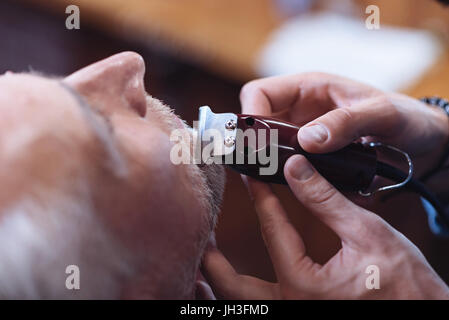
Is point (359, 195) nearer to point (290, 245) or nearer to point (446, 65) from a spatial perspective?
point (290, 245)

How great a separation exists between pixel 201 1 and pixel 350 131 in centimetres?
138

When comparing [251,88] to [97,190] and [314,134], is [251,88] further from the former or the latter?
[97,190]

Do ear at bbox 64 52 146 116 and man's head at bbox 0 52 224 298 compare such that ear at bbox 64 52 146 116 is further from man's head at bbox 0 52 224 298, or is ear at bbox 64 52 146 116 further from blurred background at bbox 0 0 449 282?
blurred background at bbox 0 0 449 282

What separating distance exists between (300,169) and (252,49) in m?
1.09

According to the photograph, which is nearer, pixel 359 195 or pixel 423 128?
pixel 359 195

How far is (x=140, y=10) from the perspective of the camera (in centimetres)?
185

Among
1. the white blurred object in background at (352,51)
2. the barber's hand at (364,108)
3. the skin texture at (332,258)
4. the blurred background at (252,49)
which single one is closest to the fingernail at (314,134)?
the skin texture at (332,258)

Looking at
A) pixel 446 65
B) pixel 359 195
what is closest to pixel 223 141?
pixel 359 195

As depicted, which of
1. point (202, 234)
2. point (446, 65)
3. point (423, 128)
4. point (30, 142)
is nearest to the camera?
point (30, 142)

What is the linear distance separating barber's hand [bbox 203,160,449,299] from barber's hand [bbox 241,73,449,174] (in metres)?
0.18

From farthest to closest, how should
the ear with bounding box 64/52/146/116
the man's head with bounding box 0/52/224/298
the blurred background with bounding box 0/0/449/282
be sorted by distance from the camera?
the blurred background with bounding box 0/0/449/282 → the ear with bounding box 64/52/146/116 → the man's head with bounding box 0/52/224/298

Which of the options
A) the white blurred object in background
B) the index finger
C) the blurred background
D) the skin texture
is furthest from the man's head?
the white blurred object in background

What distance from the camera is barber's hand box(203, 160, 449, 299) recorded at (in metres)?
0.61

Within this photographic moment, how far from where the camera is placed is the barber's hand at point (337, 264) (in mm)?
613
